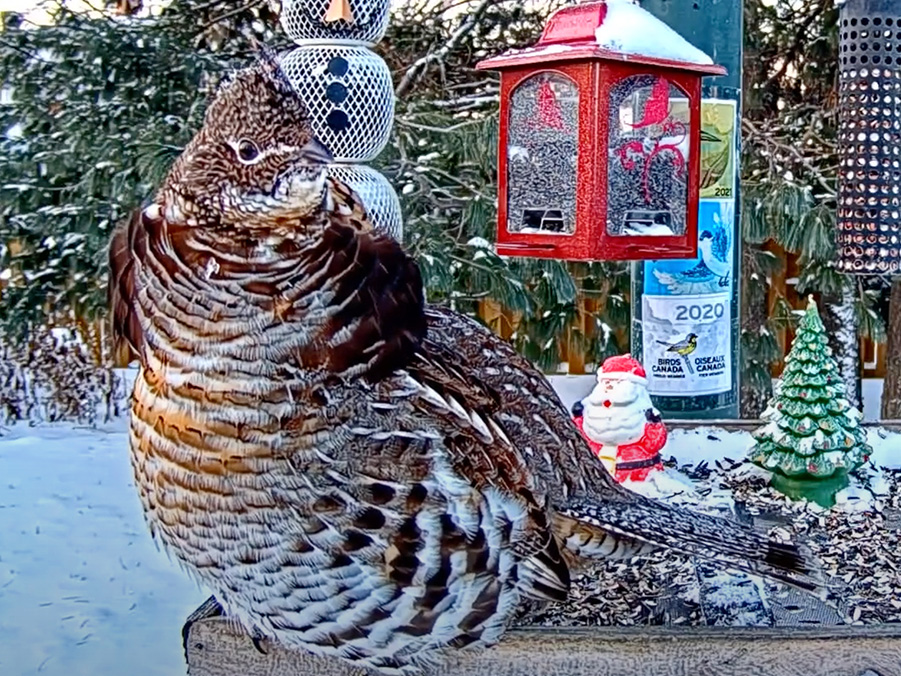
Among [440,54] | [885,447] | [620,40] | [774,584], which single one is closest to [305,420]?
[774,584]

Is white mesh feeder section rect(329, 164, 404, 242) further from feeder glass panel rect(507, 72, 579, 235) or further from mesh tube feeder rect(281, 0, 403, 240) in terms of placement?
feeder glass panel rect(507, 72, 579, 235)

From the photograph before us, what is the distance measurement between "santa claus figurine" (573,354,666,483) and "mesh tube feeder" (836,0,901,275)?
3.29 ft

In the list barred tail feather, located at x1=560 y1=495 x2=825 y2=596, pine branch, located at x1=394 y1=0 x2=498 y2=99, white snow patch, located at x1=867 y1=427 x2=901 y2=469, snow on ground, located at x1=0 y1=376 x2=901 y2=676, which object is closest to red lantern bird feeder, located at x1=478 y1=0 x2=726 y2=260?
snow on ground, located at x1=0 y1=376 x2=901 y2=676

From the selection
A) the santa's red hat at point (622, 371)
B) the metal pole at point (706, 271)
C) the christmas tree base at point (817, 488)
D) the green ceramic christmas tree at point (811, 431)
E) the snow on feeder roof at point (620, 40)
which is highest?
the snow on feeder roof at point (620, 40)

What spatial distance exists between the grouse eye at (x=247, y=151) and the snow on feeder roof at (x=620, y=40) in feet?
5.53

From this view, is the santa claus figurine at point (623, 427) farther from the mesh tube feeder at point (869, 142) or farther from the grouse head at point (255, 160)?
the grouse head at point (255, 160)

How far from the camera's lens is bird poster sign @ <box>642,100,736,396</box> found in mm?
3164

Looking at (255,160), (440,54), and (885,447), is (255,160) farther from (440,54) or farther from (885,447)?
(440,54)

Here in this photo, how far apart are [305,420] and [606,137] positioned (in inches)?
68.4

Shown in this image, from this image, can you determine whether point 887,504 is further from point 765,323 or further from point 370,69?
point 765,323

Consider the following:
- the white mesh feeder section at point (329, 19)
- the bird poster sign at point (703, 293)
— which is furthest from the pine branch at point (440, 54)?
the bird poster sign at point (703, 293)

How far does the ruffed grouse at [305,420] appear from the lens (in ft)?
4.60

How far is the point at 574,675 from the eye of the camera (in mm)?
1804

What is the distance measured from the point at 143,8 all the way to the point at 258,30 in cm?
72
